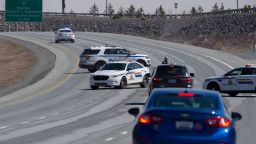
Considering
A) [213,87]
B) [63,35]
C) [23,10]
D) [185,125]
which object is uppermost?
[23,10]

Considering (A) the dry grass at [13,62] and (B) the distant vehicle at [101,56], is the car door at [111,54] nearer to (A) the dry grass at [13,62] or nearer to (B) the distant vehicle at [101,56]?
(B) the distant vehicle at [101,56]

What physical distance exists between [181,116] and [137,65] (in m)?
29.7

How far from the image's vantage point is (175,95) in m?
14.0

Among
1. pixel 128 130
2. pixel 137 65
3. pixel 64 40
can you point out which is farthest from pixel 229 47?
pixel 128 130

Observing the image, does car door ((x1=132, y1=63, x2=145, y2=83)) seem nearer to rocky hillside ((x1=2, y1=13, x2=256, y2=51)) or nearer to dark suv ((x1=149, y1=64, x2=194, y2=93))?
dark suv ((x1=149, y1=64, x2=194, y2=93))

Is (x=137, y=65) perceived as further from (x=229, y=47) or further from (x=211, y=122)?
(x=229, y=47)

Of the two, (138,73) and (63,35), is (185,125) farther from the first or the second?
(63,35)

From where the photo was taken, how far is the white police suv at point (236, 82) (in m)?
36.2

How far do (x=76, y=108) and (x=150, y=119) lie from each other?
17.1 m

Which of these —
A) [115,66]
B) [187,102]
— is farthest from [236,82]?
[187,102]

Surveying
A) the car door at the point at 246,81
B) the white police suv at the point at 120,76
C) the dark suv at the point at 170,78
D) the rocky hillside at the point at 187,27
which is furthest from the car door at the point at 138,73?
the rocky hillside at the point at 187,27

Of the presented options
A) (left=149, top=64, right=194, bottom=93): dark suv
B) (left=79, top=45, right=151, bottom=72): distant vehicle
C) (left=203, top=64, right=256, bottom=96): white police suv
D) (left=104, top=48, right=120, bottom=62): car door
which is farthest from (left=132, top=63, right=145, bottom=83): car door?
(left=104, top=48, right=120, bottom=62): car door

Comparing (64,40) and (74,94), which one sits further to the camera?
(64,40)

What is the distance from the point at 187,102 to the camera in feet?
45.2
